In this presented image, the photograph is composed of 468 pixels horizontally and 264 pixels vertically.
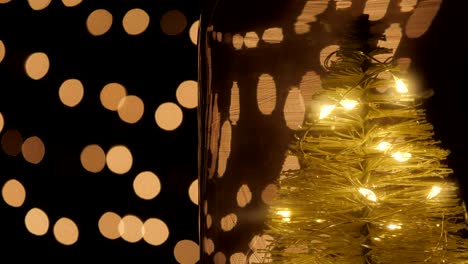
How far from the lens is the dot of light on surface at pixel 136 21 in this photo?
0.92 metres

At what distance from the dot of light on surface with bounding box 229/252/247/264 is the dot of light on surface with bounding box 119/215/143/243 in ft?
1.10

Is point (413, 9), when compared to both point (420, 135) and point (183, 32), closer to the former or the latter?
point (420, 135)

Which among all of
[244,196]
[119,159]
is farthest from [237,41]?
[119,159]

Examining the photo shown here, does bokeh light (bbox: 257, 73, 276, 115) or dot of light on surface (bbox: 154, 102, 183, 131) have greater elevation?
bokeh light (bbox: 257, 73, 276, 115)

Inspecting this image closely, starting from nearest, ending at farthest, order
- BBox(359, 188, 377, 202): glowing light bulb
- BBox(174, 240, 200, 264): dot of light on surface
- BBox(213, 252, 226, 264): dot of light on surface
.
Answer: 1. BBox(359, 188, 377, 202): glowing light bulb
2. BBox(213, 252, 226, 264): dot of light on surface
3. BBox(174, 240, 200, 264): dot of light on surface

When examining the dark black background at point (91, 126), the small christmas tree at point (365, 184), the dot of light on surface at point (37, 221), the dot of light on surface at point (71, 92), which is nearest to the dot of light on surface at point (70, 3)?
the dark black background at point (91, 126)

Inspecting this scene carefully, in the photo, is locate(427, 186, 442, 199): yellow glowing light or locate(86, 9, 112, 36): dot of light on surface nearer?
locate(427, 186, 442, 199): yellow glowing light

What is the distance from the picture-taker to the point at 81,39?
945 mm

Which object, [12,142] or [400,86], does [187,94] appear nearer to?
[12,142]

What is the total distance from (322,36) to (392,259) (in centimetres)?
27

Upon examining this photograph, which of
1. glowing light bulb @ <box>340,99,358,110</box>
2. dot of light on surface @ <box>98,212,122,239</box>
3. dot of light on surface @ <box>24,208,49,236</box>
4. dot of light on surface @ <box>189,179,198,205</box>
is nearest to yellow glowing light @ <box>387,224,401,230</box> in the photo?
glowing light bulb @ <box>340,99,358,110</box>

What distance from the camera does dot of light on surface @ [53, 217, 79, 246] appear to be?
933 millimetres

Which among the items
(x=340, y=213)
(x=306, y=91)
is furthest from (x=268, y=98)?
(x=340, y=213)

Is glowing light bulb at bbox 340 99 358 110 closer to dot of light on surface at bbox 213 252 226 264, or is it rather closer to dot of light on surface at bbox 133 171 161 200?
dot of light on surface at bbox 213 252 226 264
